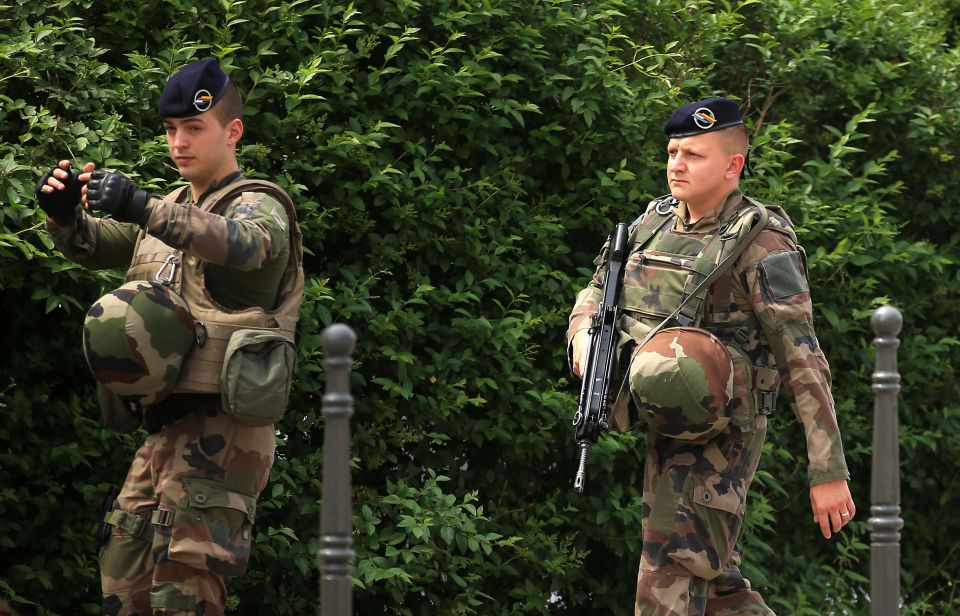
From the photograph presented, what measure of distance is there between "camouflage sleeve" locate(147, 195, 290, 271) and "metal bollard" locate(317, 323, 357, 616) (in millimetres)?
699

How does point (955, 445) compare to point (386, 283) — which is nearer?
point (386, 283)

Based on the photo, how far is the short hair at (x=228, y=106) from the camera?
15.9 ft

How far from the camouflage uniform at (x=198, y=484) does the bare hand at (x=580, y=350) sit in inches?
40.8

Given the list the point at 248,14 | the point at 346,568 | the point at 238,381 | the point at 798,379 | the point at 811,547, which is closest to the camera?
the point at 346,568

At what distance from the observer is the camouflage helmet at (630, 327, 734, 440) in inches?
192

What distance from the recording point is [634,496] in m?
6.41

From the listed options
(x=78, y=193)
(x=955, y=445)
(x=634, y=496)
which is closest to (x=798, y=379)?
(x=634, y=496)

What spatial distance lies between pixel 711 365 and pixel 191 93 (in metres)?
1.78

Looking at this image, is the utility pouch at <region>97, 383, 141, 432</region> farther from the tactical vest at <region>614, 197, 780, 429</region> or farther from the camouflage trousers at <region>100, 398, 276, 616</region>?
the tactical vest at <region>614, 197, 780, 429</region>

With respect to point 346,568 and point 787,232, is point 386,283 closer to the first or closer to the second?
point 787,232

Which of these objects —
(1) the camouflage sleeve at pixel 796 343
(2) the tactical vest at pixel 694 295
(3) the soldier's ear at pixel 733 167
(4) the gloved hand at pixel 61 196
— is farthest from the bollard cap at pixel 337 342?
(3) the soldier's ear at pixel 733 167

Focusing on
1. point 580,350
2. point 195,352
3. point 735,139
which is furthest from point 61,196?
point 735,139

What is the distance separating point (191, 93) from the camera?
15.6ft

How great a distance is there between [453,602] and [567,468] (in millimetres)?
756
